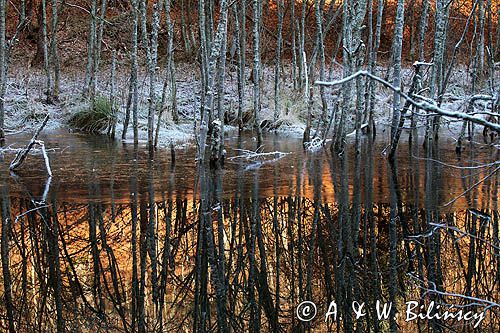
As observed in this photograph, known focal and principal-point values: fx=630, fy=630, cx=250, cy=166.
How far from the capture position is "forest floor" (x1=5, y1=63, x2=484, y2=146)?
73.9 feet

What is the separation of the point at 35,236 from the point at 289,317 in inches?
150

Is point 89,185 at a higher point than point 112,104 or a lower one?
lower

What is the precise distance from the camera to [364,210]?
9031mm

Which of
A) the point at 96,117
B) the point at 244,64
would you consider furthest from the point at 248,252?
the point at 244,64

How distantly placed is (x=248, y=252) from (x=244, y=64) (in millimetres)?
17549

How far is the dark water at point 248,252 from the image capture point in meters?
5.06

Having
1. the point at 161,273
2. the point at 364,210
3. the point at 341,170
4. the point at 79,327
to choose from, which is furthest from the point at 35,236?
the point at 341,170

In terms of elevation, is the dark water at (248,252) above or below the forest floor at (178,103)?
below

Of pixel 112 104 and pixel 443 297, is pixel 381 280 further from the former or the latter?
pixel 112 104

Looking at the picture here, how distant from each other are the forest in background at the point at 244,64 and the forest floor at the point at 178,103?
4.9 inches

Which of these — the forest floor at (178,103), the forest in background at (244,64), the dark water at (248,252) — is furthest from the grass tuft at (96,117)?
the dark water at (248,252)

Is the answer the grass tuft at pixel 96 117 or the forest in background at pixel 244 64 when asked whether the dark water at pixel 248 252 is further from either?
the grass tuft at pixel 96 117

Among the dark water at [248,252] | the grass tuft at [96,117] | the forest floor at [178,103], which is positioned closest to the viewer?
the dark water at [248,252]

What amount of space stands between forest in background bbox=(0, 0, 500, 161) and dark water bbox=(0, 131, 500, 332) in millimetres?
2355
